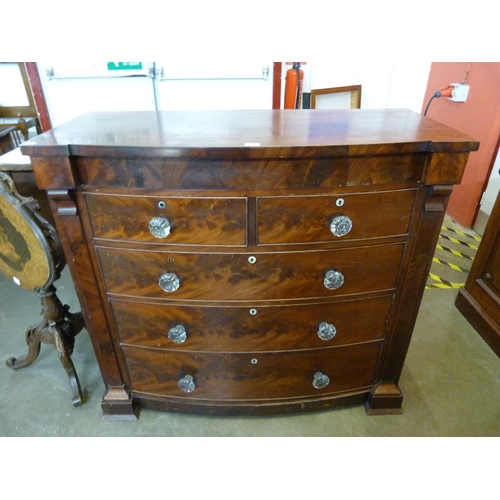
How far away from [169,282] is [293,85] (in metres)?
2.71

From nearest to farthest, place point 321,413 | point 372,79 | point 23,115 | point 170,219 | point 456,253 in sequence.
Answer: point 170,219, point 321,413, point 456,253, point 23,115, point 372,79

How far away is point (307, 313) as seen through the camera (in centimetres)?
129

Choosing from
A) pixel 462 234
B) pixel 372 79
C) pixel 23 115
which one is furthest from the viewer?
pixel 372 79

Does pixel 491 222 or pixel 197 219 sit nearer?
pixel 197 219

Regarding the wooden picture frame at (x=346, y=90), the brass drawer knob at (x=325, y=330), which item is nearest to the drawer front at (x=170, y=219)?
the brass drawer knob at (x=325, y=330)

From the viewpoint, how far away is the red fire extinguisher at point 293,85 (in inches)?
129

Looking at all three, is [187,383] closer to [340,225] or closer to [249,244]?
[249,244]

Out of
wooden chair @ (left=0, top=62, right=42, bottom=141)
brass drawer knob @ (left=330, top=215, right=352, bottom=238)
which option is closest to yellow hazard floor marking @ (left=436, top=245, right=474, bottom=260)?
brass drawer knob @ (left=330, top=215, right=352, bottom=238)

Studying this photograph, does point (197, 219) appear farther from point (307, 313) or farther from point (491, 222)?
point (491, 222)

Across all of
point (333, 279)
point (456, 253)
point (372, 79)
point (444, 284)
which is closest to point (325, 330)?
point (333, 279)

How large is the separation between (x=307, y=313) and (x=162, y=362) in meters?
0.59

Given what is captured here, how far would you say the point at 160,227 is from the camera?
1087 mm
